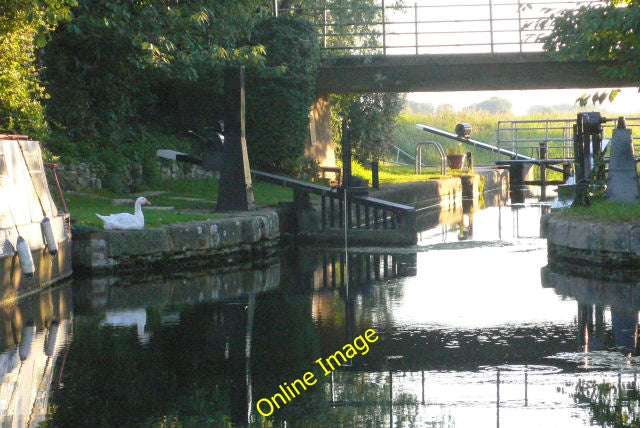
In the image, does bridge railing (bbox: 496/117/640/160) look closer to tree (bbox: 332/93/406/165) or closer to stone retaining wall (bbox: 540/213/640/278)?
tree (bbox: 332/93/406/165)

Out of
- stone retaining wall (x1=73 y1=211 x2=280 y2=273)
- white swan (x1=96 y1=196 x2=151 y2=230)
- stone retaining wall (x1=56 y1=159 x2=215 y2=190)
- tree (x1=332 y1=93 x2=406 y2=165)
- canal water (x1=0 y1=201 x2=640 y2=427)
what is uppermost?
tree (x1=332 y1=93 x2=406 y2=165)

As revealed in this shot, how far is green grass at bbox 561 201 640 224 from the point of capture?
590 inches

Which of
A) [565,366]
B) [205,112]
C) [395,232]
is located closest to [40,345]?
[565,366]

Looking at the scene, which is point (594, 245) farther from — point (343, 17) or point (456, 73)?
point (343, 17)

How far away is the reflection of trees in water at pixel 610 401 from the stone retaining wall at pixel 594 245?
646 cm

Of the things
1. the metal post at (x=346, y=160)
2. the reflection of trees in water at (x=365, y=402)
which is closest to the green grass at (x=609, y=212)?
the metal post at (x=346, y=160)

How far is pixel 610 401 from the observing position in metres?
7.52

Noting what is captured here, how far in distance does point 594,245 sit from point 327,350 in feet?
21.9

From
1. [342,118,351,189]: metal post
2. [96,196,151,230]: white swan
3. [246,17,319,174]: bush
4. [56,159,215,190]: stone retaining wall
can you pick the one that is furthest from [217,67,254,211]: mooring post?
[246,17,319,174]: bush

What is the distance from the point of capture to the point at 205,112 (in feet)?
86.9

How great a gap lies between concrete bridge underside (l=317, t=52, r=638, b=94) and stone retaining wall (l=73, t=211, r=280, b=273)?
9.28 meters

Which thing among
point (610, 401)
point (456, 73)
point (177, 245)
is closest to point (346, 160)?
point (177, 245)

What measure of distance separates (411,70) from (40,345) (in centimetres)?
1826

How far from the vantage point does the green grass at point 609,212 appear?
590 inches
